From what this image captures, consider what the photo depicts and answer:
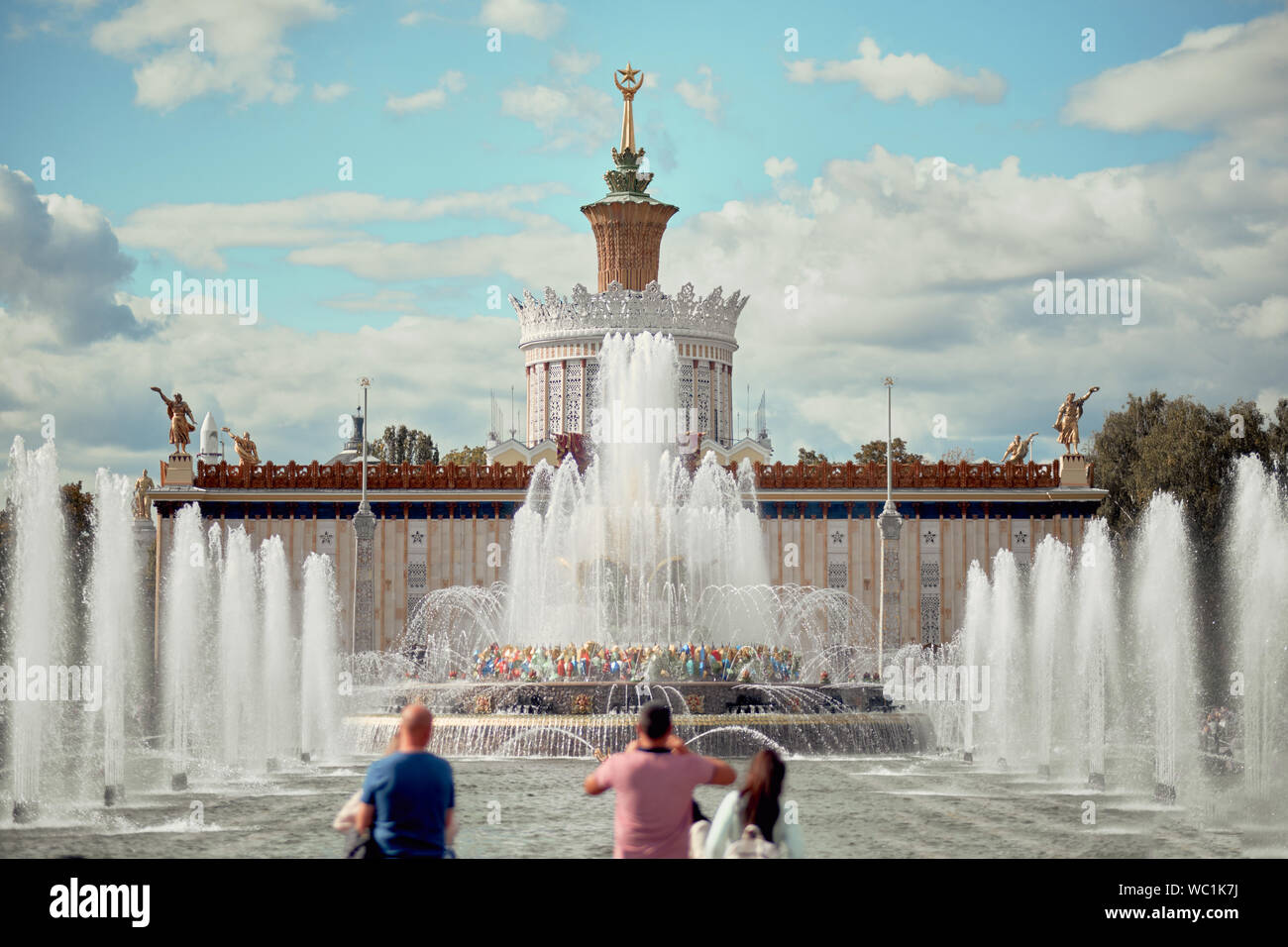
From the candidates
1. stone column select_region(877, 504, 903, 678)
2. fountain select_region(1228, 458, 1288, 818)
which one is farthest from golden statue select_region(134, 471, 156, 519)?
fountain select_region(1228, 458, 1288, 818)

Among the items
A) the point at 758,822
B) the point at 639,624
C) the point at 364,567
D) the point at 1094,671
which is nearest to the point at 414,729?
the point at 758,822

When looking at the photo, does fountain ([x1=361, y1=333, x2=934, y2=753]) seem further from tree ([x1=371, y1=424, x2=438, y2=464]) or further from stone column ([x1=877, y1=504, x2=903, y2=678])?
tree ([x1=371, y1=424, x2=438, y2=464])

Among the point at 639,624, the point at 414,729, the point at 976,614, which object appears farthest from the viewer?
the point at 976,614

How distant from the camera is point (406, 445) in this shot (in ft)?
374

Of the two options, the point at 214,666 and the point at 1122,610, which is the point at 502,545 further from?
the point at 1122,610

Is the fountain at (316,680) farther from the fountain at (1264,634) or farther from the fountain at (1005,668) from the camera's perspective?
the fountain at (1264,634)

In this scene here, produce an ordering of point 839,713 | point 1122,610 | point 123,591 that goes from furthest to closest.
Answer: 1. point 1122,610
2. point 839,713
3. point 123,591

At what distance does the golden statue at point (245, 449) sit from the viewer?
206ft

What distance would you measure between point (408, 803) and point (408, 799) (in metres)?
0.03

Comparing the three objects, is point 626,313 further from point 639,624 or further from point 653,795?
point 653,795

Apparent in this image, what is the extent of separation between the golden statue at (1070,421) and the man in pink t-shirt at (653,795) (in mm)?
51738
